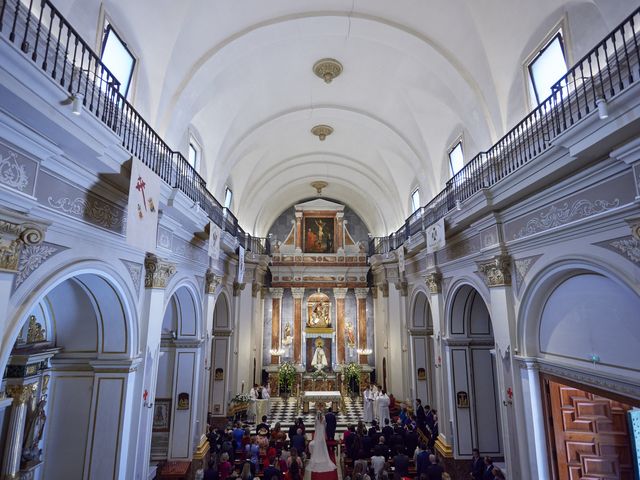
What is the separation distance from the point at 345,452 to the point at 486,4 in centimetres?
1060

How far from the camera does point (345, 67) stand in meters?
10.6

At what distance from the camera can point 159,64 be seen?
7.46m

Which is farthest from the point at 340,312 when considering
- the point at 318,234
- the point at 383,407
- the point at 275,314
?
the point at 383,407

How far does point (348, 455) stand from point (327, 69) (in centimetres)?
1024

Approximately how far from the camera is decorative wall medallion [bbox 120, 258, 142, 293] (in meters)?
6.23

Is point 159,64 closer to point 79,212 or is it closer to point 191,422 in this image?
point 79,212

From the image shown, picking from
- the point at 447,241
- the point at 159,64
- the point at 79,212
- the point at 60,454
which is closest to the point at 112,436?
the point at 60,454

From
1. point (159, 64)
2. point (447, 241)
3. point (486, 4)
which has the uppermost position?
point (486, 4)

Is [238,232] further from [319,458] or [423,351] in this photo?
[319,458]

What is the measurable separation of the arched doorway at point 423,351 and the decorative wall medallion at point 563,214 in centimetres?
741

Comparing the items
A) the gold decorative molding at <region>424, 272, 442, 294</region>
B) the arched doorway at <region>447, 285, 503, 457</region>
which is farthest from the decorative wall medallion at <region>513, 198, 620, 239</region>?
the gold decorative molding at <region>424, 272, 442, 294</region>

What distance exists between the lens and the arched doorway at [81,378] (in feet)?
18.6

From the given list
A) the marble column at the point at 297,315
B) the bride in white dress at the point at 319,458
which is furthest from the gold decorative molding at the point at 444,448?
the marble column at the point at 297,315

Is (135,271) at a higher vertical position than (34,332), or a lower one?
higher
